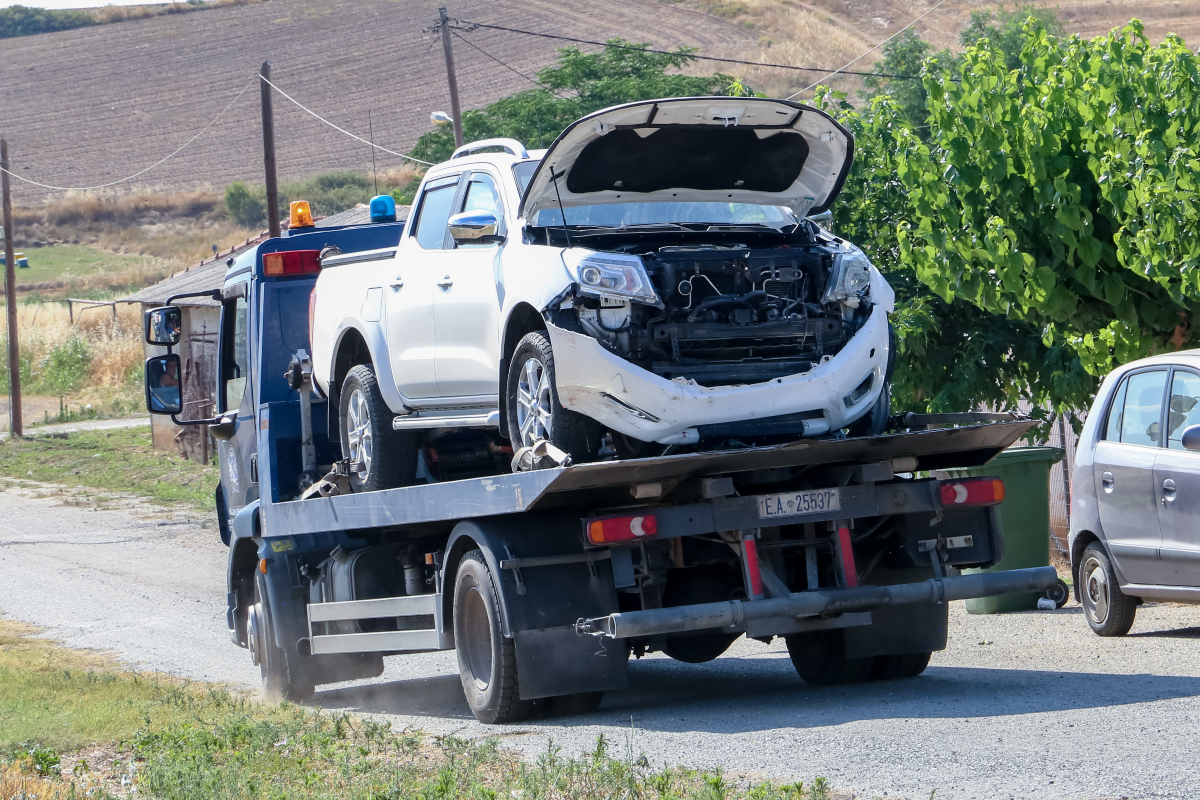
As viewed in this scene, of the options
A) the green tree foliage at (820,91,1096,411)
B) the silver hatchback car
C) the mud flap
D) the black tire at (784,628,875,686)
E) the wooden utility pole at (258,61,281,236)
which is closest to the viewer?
the mud flap

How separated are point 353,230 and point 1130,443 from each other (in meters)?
5.39

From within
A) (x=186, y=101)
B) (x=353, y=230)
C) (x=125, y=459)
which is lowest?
(x=125, y=459)

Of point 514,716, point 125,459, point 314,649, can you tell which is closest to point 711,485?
point 514,716

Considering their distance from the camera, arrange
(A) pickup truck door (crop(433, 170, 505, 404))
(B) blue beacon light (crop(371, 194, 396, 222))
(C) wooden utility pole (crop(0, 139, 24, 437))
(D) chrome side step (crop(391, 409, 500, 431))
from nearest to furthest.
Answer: (A) pickup truck door (crop(433, 170, 505, 404)) → (D) chrome side step (crop(391, 409, 500, 431)) → (B) blue beacon light (crop(371, 194, 396, 222)) → (C) wooden utility pole (crop(0, 139, 24, 437))

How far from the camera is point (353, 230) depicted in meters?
10.4

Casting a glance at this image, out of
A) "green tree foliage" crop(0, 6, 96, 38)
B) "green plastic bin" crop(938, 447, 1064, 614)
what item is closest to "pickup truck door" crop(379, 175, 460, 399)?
"green plastic bin" crop(938, 447, 1064, 614)

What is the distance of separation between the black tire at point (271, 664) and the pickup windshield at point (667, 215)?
3.76 metres

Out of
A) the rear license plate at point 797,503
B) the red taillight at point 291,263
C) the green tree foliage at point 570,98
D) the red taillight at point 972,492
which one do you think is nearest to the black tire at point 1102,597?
the red taillight at point 972,492

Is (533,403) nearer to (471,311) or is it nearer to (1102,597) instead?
(471,311)

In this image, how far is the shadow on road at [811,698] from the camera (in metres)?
6.95

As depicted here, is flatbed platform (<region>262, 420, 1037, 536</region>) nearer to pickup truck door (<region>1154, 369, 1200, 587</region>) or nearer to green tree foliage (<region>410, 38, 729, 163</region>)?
pickup truck door (<region>1154, 369, 1200, 587</region>)

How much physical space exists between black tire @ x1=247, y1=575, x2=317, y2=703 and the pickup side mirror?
341cm

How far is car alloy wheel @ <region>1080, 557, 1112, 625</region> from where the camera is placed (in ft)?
32.5

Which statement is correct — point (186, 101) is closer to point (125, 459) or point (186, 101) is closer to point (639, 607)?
point (125, 459)
